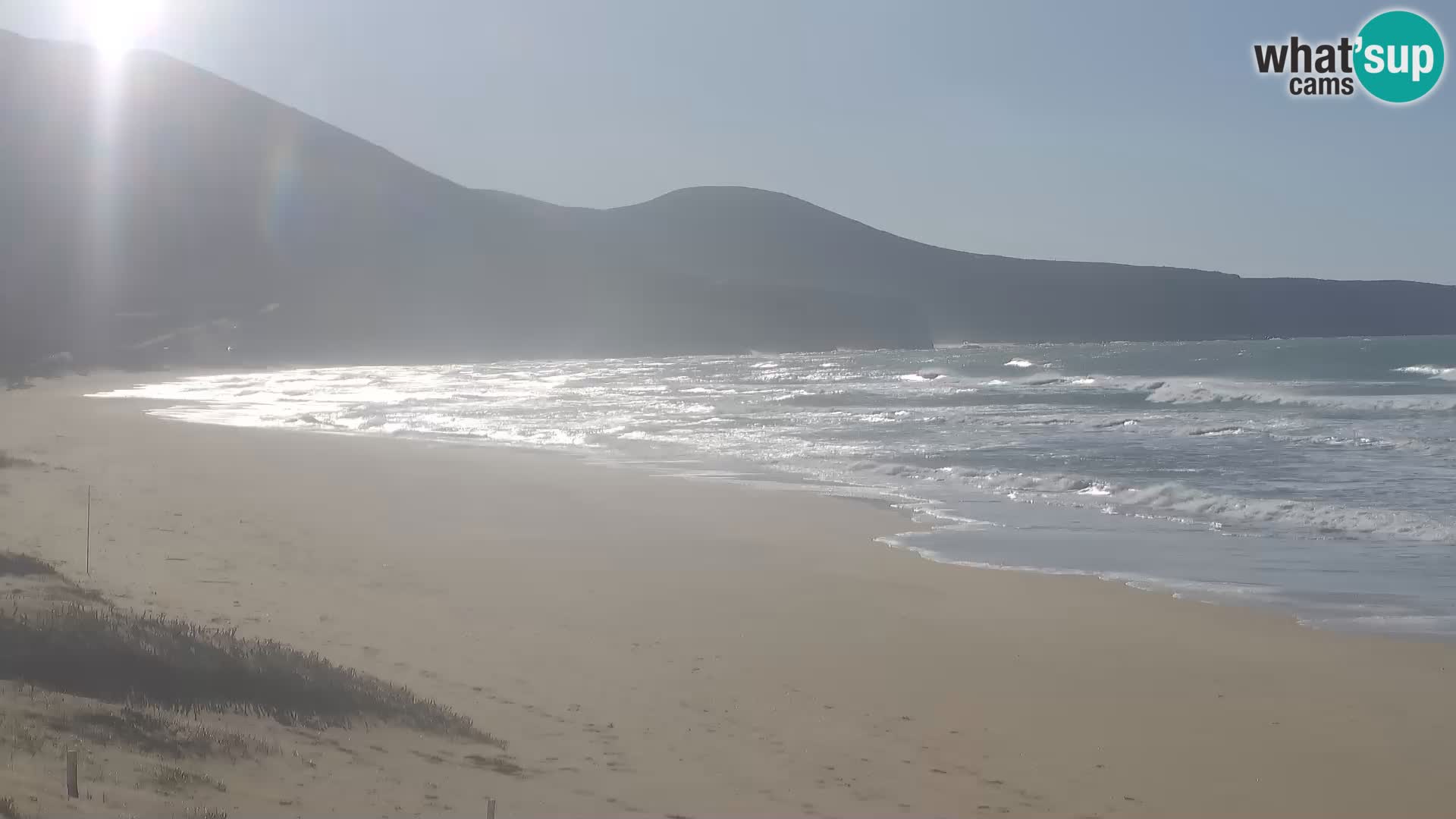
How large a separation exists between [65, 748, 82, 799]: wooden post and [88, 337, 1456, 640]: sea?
23.6 ft

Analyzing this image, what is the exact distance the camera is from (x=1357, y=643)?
23.1 feet

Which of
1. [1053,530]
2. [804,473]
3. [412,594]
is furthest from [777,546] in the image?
[804,473]

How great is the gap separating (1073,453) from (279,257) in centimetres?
8130

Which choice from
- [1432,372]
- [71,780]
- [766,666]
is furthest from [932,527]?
[1432,372]

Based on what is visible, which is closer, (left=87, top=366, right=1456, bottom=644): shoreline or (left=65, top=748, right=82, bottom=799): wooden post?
(left=65, top=748, right=82, bottom=799): wooden post

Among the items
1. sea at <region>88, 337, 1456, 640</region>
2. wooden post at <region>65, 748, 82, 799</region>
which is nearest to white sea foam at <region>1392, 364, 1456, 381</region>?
sea at <region>88, 337, 1456, 640</region>

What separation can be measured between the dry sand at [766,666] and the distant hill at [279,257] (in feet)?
142

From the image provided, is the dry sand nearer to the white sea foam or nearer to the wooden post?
the wooden post

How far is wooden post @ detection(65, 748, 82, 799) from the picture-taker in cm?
319

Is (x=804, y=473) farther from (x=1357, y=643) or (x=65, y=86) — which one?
(x=65, y=86)

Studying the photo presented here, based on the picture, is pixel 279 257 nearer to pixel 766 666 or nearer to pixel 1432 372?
pixel 1432 372

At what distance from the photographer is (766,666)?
6500 mm

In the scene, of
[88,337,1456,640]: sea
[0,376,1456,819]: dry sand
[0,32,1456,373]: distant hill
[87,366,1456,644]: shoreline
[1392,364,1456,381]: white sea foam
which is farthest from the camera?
[0,32,1456,373]: distant hill

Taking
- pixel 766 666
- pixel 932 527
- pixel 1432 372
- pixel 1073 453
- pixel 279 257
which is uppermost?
pixel 279 257
